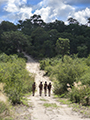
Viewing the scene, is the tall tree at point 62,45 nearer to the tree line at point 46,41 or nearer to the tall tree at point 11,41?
the tree line at point 46,41

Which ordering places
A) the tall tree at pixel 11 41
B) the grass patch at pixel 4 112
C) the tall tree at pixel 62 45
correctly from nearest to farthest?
the grass patch at pixel 4 112 < the tall tree at pixel 11 41 < the tall tree at pixel 62 45

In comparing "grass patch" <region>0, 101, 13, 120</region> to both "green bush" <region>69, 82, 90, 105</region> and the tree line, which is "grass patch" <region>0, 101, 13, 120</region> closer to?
"green bush" <region>69, 82, 90, 105</region>

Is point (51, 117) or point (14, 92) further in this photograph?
point (14, 92)

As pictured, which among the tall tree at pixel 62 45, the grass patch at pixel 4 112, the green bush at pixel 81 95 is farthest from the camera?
the tall tree at pixel 62 45

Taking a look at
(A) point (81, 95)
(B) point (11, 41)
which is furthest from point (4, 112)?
(B) point (11, 41)

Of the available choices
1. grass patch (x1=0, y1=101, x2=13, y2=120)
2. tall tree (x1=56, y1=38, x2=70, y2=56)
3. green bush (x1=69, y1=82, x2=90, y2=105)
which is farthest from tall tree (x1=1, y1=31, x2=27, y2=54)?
grass patch (x1=0, y1=101, x2=13, y2=120)

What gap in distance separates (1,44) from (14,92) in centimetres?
3959

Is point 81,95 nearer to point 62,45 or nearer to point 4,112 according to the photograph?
point 4,112

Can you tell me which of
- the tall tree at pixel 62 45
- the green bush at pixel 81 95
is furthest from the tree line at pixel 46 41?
the green bush at pixel 81 95

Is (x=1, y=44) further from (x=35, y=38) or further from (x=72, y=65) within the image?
(x=72, y=65)

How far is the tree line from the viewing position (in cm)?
4478

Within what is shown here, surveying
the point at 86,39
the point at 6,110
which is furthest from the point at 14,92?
the point at 86,39

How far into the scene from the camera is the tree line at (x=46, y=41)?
44781 millimetres

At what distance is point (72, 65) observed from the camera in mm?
14500
